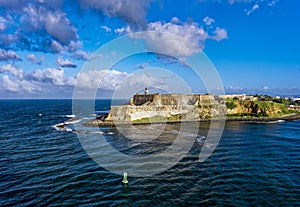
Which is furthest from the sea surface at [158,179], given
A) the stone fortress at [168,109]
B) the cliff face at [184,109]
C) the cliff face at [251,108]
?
the cliff face at [251,108]

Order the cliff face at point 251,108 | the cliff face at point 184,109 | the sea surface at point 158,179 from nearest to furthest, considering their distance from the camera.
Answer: the sea surface at point 158,179 → the cliff face at point 184,109 → the cliff face at point 251,108

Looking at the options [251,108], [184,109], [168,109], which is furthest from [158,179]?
[251,108]

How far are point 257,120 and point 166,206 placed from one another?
241ft

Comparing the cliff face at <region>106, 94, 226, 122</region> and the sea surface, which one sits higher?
the cliff face at <region>106, 94, 226, 122</region>

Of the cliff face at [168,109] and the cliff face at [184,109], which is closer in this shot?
the cliff face at [168,109]

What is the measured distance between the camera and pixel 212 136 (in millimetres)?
53719

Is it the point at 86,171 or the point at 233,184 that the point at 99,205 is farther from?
the point at 233,184

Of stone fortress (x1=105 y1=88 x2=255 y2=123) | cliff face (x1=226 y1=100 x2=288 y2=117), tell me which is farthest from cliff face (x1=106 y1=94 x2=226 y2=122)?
cliff face (x1=226 y1=100 x2=288 y2=117)

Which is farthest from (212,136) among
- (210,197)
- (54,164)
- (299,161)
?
(54,164)

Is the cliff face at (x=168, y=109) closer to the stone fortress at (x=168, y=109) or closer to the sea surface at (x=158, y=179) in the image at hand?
the stone fortress at (x=168, y=109)

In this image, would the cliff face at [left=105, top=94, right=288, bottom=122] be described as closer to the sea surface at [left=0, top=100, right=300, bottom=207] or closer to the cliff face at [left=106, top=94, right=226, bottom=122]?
the cliff face at [left=106, top=94, right=226, bottom=122]

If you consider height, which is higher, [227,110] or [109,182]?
[227,110]

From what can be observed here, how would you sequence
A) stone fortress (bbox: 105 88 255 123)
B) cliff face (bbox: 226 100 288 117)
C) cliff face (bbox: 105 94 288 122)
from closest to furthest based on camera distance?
stone fortress (bbox: 105 88 255 123), cliff face (bbox: 105 94 288 122), cliff face (bbox: 226 100 288 117)

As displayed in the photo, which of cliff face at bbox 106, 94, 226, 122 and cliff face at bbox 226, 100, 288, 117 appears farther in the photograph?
cliff face at bbox 226, 100, 288, 117
